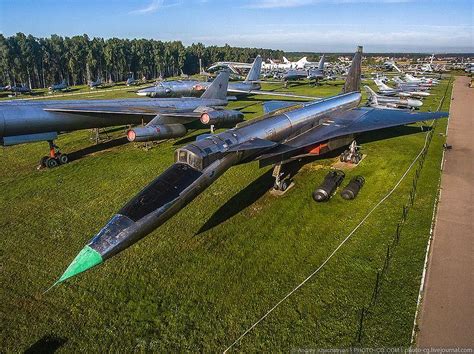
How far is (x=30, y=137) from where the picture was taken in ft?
69.6

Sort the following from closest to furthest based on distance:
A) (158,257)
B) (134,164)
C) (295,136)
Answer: (158,257), (295,136), (134,164)

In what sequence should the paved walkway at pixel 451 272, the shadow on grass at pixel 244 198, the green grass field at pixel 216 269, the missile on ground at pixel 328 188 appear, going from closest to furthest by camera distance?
the paved walkway at pixel 451 272, the green grass field at pixel 216 269, the shadow on grass at pixel 244 198, the missile on ground at pixel 328 188

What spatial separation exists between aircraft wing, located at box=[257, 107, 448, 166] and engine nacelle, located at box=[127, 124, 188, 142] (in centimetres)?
1129

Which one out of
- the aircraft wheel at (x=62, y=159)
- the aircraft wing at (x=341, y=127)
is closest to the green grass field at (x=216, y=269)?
the aircraft wing at (x=341, y=127)

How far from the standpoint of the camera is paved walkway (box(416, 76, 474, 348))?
8523mm

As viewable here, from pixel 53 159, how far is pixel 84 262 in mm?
16790

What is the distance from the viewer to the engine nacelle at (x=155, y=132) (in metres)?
23.4

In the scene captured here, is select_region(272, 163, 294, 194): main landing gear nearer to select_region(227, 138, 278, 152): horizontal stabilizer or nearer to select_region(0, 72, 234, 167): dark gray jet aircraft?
select_region(227, 138, 278, 152): horizontal stabilizer

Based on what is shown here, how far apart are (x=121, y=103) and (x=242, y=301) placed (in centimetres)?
2113

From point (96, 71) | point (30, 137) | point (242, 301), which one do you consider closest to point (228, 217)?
point (242, 301)

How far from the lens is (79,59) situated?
103 m

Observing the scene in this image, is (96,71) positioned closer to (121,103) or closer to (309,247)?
(121,103)

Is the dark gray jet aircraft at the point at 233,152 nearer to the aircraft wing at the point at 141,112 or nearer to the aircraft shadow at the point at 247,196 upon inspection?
the aircraft shadow at the point at 247,196

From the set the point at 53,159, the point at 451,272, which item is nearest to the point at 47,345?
the point at 451,272
